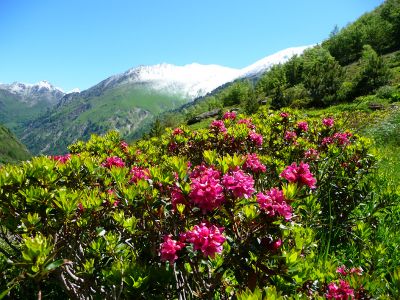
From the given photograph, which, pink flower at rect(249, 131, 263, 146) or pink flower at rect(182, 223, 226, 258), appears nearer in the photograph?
pink flower at rect(182, 223, 226, 258)

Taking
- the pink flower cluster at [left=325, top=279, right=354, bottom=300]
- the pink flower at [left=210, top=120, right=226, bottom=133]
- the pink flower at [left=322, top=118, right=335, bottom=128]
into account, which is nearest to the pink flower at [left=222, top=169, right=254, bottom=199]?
the pink flower cluster at [left=325, top=279, right=354, bottom=300]

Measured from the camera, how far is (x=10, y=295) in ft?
12.8

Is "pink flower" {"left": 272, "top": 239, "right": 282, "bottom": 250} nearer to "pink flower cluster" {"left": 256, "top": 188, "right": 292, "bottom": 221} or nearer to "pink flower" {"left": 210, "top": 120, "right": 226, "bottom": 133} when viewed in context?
"pink flower cluster" {"left": 256, "top": 188, "right": 292, "bottom": 221}

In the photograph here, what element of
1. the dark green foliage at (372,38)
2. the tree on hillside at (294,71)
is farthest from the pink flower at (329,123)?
the dark green foliage at (372,38)

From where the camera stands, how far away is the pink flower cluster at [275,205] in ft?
7.88

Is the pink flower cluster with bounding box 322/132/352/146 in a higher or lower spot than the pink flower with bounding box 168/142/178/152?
lower

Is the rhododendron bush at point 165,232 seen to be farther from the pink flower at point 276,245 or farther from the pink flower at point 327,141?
the pink flower at point 327,141

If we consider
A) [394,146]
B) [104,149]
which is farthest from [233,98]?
[104,149]

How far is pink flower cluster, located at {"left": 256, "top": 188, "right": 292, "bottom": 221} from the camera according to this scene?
2400 millimetres

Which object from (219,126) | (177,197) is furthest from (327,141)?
(177,197)

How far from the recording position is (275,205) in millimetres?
2408

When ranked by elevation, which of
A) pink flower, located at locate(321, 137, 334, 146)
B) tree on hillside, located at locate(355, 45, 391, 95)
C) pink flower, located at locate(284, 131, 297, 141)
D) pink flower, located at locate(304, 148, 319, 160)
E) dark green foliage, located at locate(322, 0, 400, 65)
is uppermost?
dark green foliage, located at locate(322, 0, 400, 65)

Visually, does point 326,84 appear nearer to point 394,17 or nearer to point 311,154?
point 311,154

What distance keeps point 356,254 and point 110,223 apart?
118 inches
